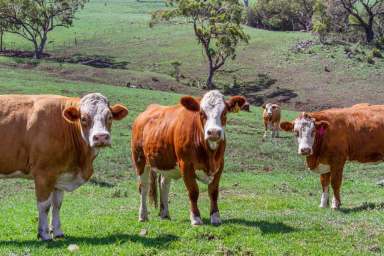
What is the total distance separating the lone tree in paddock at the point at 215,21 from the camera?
62.8 meters

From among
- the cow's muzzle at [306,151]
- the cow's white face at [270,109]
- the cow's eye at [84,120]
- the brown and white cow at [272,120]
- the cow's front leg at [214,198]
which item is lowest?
the brown and white cow at [272,120]

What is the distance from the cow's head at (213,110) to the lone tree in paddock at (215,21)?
163ft

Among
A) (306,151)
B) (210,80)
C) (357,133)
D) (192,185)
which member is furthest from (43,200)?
(210,80)

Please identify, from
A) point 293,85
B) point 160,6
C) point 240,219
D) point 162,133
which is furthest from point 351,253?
point 160,6

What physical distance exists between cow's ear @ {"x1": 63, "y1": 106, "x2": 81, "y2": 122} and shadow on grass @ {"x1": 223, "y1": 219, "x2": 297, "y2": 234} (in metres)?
3.74

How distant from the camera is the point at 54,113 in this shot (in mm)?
11312

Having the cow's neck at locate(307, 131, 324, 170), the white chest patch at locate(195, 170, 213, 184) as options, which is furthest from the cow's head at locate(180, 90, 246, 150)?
the cow's neck at locate(307, 131, 324, 170)

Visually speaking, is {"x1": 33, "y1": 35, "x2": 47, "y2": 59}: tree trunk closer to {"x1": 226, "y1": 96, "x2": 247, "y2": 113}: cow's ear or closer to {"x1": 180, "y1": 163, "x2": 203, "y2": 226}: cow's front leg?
{"x1": 180, "y1": 163, "x2": 203, "y2": 226}: cow's front leg

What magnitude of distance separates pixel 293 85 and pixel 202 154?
51.1 metres

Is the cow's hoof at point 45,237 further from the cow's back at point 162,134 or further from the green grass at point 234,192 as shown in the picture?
the cow's back at point 162,134

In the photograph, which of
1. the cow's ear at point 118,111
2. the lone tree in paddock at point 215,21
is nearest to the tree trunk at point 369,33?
the lone tree in paddock at point 215,21

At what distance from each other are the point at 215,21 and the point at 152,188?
170 ft

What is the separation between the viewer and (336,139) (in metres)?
15.9

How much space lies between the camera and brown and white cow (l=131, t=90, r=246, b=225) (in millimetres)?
11504
